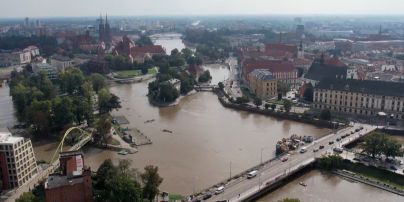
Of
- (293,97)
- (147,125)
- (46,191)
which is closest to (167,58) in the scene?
(293,97)

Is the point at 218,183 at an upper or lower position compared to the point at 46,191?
lower

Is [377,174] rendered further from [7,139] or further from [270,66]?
[270,66]

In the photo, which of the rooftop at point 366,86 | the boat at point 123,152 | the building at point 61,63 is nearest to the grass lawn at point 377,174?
the rooftop at point 366,86

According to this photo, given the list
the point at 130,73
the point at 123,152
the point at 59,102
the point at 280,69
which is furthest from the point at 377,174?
the point at 130,73

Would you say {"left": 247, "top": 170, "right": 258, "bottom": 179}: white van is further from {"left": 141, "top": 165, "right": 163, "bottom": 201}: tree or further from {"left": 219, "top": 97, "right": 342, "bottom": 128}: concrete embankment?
{"left": 219, "top": 97, "right": 342, "bottom": 128}: concrete embankment

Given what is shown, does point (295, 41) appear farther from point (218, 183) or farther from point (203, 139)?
point (218, 183)

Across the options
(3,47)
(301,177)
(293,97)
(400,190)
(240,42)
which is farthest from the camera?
(240,42)

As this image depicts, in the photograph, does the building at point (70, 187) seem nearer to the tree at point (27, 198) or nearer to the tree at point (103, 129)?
the tree at point (27, 198)
